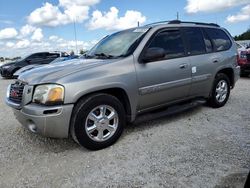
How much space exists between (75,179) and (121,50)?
218 cm

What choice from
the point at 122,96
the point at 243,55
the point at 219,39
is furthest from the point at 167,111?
the point at 243,55

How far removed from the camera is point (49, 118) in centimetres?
354


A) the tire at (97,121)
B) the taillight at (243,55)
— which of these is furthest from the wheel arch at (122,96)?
the taillight at (243,55)

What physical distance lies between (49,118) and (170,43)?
2468mm

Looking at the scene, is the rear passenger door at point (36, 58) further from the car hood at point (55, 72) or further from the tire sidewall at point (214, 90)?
the car hood at point (55, 72)

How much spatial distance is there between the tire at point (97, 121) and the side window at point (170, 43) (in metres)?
1.24

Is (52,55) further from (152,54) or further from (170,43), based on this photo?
(152,54)

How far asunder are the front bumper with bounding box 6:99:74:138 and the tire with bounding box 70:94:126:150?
0.38 ft

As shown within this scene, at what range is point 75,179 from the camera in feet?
10.4

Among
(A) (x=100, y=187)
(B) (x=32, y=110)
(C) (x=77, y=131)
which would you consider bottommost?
(A) (x=100, y=187)

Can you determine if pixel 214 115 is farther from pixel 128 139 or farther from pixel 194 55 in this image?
pixel 128 139

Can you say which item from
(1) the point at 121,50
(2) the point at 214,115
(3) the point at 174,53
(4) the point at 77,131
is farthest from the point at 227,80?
(4) the point at 77,131

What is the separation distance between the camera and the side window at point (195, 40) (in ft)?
16.9

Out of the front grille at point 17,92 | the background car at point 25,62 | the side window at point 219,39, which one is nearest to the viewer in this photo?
the front grille at point 17,92
